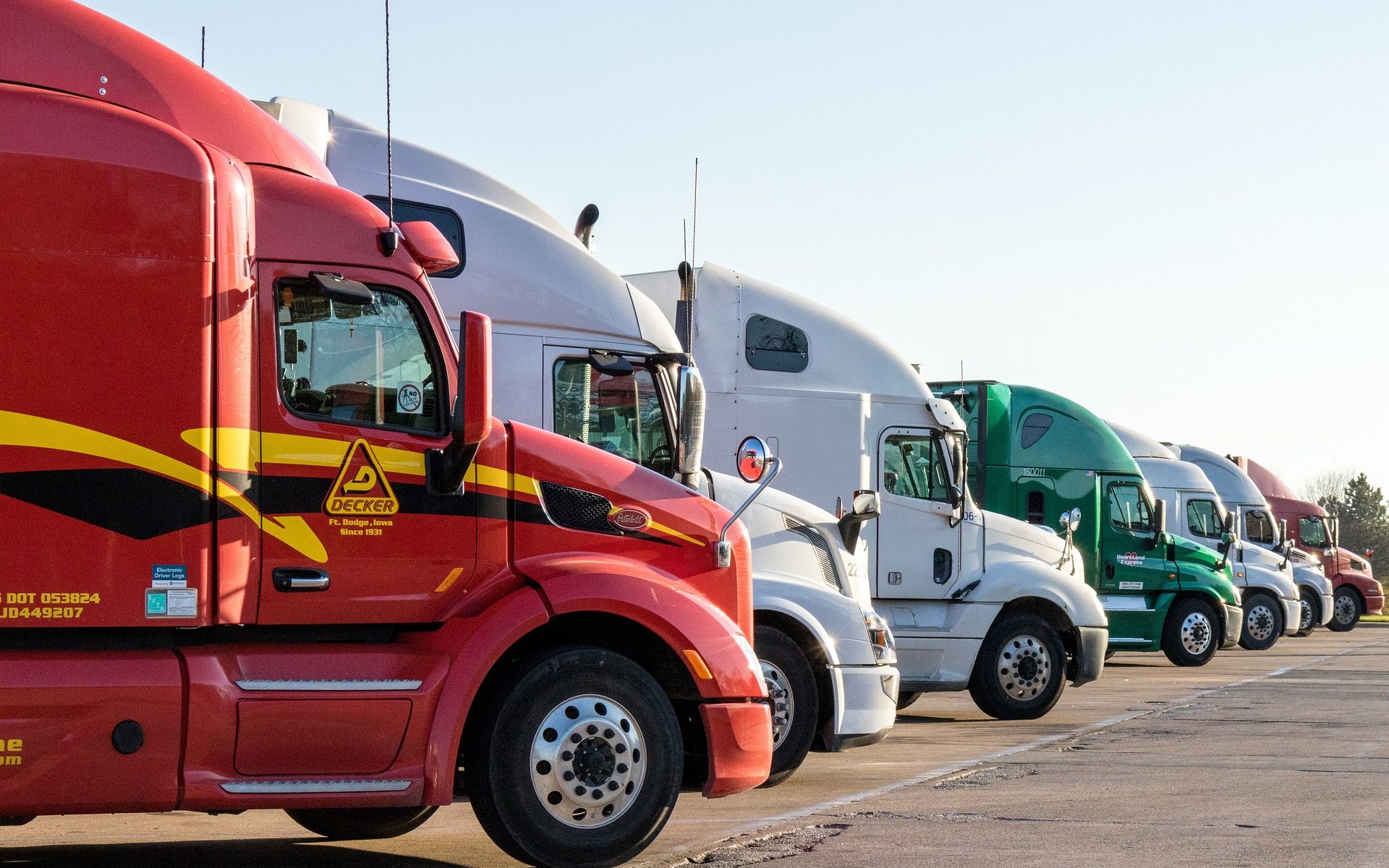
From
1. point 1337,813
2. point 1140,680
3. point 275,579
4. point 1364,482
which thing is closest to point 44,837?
point 275,579

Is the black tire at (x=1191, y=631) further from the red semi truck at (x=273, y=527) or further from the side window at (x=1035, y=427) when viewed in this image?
the red semi truck at (x=273, y=527)

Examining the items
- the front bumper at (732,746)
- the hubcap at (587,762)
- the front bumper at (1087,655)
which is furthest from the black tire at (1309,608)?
the hubcap at (587,762)

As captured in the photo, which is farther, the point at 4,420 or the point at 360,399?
the point at 360,399

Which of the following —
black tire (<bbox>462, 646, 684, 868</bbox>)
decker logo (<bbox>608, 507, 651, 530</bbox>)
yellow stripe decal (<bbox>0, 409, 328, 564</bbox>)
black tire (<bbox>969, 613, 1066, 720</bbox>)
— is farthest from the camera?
black tire (<bbox>969, 613, 1066, 720</bbox>)

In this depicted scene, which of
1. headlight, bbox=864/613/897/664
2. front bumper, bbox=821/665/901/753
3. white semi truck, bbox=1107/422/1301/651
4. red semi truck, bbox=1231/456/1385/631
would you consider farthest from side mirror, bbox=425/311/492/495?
red semi truck, bbox=1231/456/1385/631

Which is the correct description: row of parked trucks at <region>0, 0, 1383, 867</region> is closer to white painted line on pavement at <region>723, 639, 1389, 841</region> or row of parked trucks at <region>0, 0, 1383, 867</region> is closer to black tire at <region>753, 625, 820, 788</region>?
white painted line on pavement at <region>723, 639, 1389, 841</region>

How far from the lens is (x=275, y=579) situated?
672 cm

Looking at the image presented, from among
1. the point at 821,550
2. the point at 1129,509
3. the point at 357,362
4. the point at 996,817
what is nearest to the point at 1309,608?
the point at 1129,509

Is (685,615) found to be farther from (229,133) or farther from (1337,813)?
(1337,813)

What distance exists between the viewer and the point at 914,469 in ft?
48.7

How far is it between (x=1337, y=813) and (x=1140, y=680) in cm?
1217

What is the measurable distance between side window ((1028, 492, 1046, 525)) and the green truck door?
149cm

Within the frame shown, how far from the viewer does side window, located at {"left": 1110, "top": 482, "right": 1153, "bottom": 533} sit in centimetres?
2158

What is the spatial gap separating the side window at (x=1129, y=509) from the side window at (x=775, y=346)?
8.71 m
